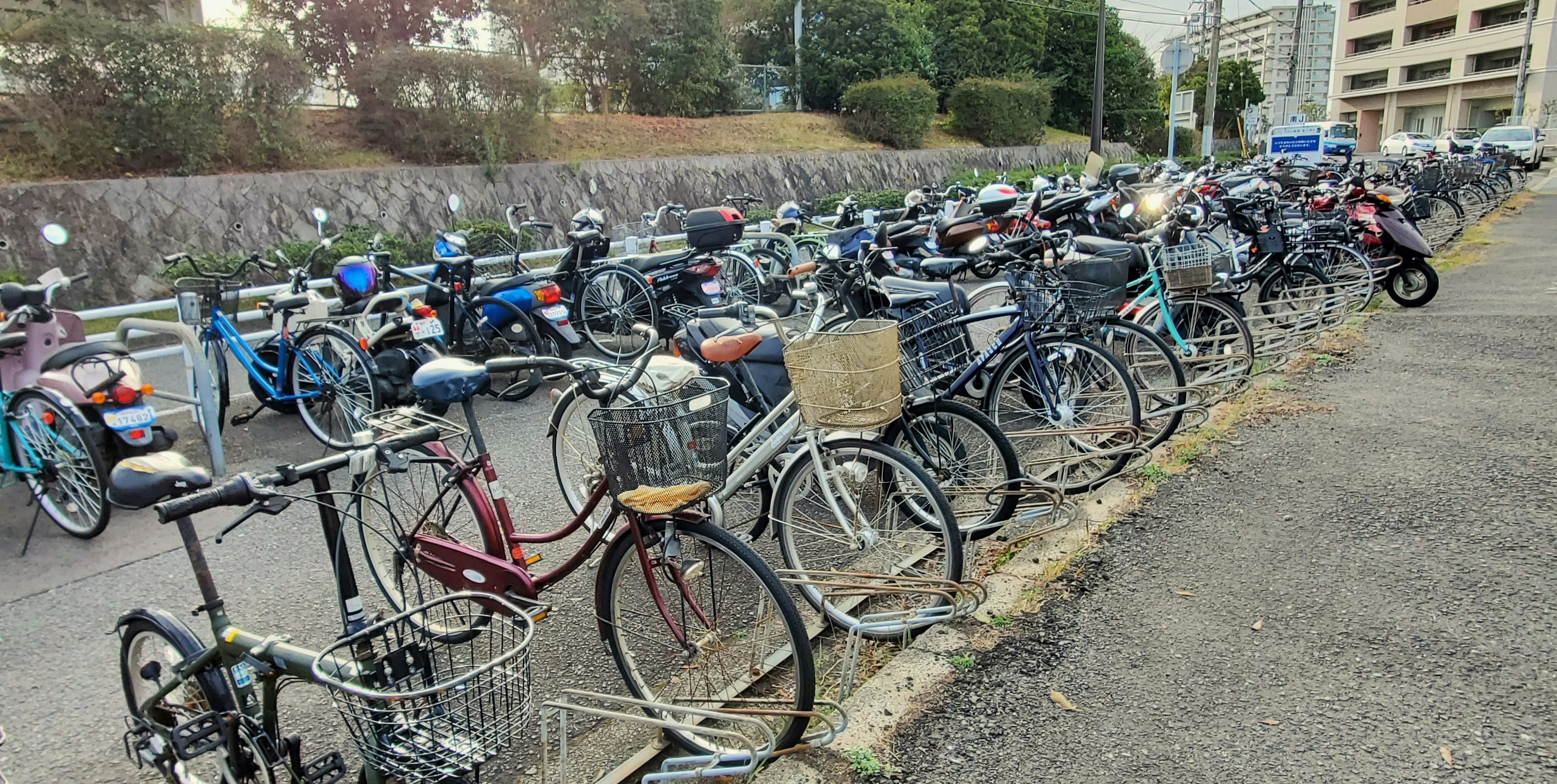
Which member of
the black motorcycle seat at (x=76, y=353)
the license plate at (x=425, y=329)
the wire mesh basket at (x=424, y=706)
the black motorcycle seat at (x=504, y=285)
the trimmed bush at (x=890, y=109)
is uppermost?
the trimmed bush at (x=890, y=109)

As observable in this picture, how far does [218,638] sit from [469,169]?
14690 millimetres

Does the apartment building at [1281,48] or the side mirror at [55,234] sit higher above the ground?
the apartment building at [1281,48]

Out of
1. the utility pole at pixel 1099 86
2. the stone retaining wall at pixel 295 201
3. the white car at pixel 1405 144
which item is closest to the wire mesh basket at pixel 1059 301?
the stone retaining wall at pixel 295 201

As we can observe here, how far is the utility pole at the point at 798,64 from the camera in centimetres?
2586

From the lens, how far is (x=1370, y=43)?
202 feet

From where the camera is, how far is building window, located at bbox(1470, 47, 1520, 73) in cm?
5044

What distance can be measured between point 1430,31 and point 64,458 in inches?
2858

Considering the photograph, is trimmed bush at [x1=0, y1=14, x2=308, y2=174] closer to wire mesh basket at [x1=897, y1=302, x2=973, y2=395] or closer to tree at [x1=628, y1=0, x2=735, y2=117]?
tree at [x1=628, y1=0, x2=735, y2=117]

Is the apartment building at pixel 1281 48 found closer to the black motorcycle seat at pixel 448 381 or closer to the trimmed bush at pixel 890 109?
the trimmed bush at pixel 890 109

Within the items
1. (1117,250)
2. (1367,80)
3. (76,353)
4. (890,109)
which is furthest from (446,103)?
(1367,80)

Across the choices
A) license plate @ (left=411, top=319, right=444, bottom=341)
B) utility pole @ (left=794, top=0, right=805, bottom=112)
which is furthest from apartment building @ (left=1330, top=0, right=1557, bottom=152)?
license plate @ (left=411, top=319, right=444, bottom=341)

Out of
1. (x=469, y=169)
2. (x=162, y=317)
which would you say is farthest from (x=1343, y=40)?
(x=162, y=317)

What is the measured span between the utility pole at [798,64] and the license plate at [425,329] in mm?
21684

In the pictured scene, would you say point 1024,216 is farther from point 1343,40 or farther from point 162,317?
point 1343,40
